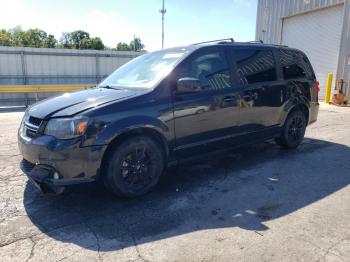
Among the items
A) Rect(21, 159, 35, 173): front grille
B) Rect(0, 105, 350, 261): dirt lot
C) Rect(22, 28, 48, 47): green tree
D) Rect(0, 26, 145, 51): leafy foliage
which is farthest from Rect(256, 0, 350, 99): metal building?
Rect(22, 28, 48, 47): green tree

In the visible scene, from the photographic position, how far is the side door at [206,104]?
12.4ft

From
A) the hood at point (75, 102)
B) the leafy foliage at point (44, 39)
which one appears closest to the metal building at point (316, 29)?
the hood at point (75, 102)

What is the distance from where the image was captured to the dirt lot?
8.44 feet

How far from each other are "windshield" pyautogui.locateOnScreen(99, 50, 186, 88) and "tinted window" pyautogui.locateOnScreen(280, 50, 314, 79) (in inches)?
84.0

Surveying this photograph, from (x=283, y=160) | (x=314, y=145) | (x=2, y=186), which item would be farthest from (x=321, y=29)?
(x=2, y=186)

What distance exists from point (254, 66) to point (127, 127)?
97.4 inches

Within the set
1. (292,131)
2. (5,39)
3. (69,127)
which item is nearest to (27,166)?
(69,127)

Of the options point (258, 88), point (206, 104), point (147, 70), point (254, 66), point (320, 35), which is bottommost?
point (206, 104)

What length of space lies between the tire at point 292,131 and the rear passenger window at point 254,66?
950mm

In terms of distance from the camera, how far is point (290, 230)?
9.51 ft

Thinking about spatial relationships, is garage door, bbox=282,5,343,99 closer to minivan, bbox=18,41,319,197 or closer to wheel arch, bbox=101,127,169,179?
minivan, bbox=18,41,319,197

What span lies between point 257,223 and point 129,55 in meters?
19.0

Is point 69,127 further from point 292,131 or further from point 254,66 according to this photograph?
point 292,131

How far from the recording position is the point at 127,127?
327 cm
